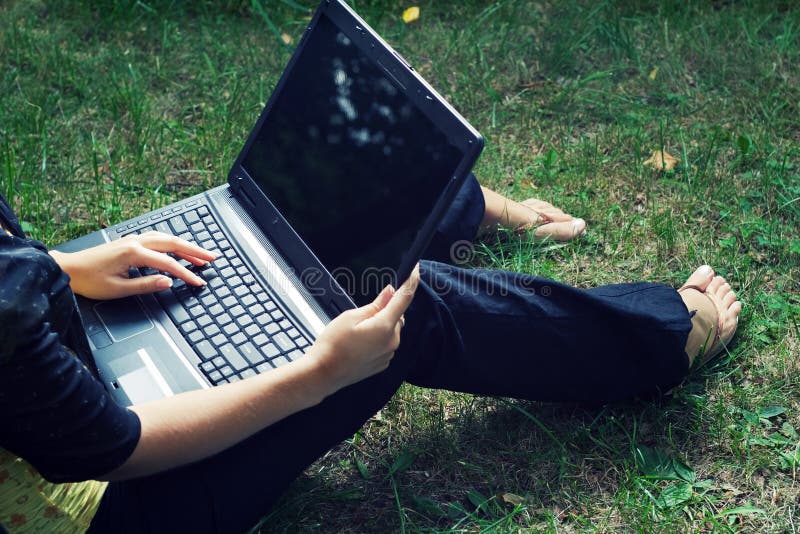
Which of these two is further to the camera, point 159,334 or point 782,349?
point 782,349

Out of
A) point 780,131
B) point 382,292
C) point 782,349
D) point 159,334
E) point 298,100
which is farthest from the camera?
point 780,131

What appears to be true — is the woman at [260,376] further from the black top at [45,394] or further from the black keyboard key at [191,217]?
the black keyboard key at [191,217]

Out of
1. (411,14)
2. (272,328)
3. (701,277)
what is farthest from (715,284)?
(411,14)

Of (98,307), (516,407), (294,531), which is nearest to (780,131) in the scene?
(516,407)

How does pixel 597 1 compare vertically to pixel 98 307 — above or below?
above

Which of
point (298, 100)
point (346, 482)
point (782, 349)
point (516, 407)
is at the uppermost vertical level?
point (298, 100)

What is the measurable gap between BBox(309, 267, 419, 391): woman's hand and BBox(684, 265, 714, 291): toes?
1061 millimetres

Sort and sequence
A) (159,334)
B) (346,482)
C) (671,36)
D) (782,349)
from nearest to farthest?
1. (159,334)
2. (346,482)
3. (782,349)
4. (671,36)

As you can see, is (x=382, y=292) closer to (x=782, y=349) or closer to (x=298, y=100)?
(x=298, y=100)

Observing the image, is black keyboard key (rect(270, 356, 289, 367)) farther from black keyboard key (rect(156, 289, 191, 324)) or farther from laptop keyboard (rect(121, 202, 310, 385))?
black keyboard key (rect(156, 289, 191, 324))

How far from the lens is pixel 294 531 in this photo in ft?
6.06

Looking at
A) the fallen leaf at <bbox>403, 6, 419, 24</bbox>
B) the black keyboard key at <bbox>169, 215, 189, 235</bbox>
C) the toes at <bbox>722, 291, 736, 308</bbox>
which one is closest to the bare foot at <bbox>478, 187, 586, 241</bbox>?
the toes at <bbox>722, 291, 736, 308</bbox>

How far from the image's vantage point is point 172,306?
5.46ft

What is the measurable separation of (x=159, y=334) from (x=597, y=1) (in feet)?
8.68
